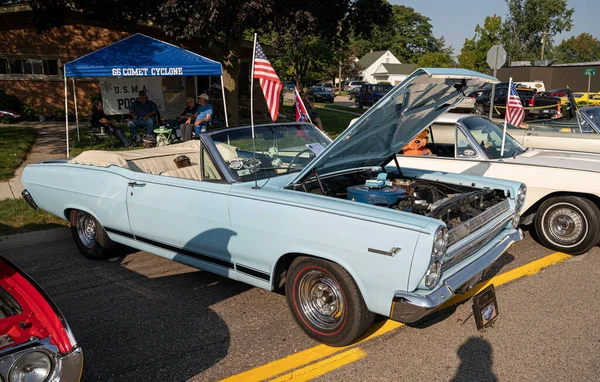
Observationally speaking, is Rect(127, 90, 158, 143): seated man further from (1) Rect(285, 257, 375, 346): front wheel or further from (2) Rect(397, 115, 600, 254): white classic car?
(1) Rect(285, 257, 375, 346): front wheel

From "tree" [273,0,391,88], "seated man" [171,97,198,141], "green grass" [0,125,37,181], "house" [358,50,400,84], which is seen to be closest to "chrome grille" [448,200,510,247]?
"green grass" [0,125,37,181]

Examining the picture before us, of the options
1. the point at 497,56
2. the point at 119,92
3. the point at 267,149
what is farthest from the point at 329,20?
the point at 267,149

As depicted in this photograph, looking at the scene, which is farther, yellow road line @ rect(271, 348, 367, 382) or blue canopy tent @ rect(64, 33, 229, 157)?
blue canopy tent @ rect(64, 33, 229, 157)

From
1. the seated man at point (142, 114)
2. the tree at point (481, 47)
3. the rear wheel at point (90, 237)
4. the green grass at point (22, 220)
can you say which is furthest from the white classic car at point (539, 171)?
the tree at point (481, 47)

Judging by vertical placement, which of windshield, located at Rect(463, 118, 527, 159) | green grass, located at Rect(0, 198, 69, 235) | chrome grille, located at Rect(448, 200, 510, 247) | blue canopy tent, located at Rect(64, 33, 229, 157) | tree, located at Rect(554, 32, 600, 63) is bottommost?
green grass, located at Rect(0, 198, 69, 235)

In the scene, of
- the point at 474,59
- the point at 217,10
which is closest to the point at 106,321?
the point at 217,10

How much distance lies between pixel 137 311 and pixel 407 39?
9835 cm

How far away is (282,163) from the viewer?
462 centimetres

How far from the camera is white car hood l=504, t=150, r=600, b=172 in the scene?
5.76 m

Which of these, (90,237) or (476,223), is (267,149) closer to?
(476,223)

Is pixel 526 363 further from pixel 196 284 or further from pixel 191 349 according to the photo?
pixel 196 284

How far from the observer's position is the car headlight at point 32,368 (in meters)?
2.34

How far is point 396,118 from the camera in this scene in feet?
14.5

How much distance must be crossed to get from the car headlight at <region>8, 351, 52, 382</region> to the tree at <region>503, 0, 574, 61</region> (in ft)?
289
